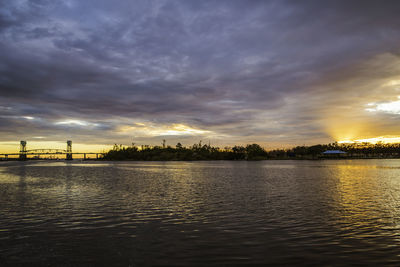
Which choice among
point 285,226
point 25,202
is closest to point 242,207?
point 285,226

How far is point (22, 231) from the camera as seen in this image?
19.8 meters

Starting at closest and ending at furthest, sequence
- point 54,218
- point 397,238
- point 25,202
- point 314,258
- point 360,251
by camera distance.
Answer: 1. point 314,258
2. point 360,251
3. point 397,238
4. point 54,218
5. point 25,202

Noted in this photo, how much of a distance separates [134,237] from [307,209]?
17225 mm

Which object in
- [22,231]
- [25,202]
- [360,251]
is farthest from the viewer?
[25,202]

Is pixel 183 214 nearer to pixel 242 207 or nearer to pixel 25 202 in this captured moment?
pixel 242 207

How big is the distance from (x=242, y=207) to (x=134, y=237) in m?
13.6

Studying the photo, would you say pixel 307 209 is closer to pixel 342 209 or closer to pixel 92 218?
pixel 342 209

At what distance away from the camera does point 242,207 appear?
2872 centimetres

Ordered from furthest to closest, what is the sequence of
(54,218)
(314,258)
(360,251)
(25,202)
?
(25,202) → (54,218) → (360,251) → (314,258)

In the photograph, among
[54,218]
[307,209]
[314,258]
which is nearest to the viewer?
[314,258]

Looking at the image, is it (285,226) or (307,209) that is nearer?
(285,226)

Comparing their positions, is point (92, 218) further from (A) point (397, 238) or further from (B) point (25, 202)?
(A) point (397, 238)

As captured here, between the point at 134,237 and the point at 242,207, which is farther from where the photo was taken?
the point at 242,207

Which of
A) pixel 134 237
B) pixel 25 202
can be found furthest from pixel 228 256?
pixel 25 202
